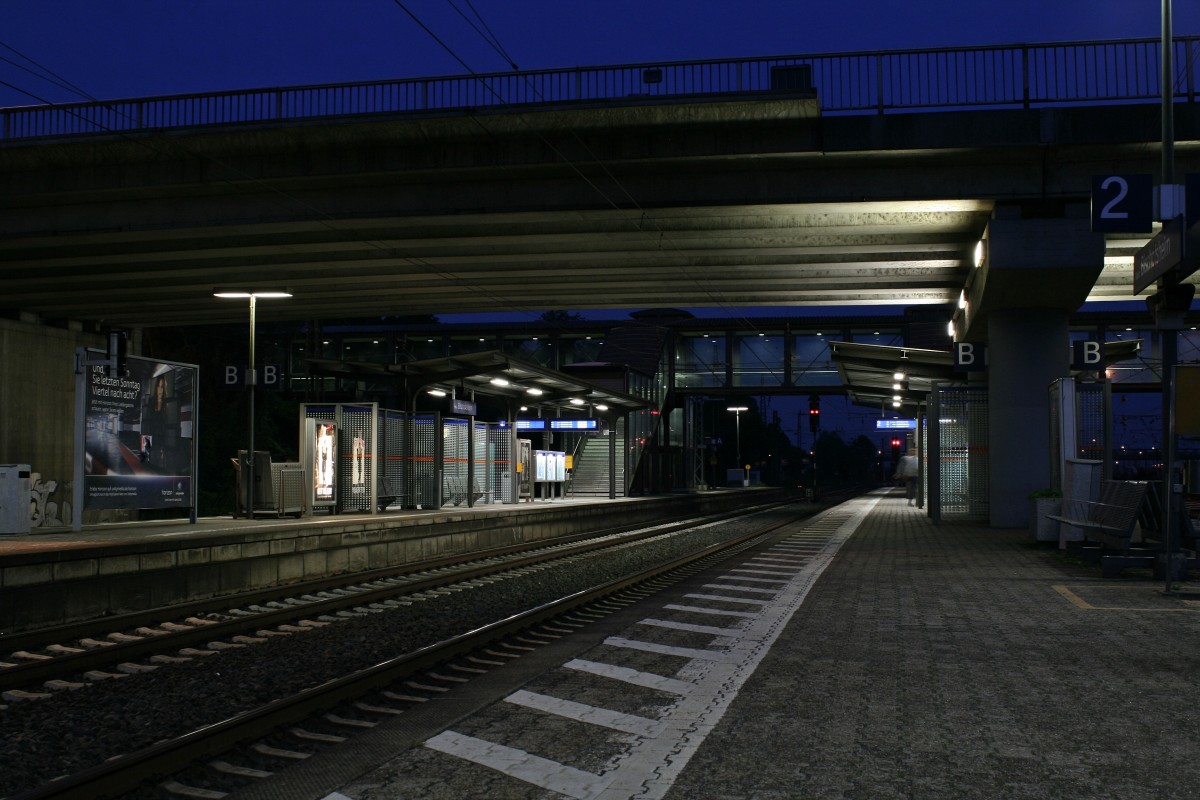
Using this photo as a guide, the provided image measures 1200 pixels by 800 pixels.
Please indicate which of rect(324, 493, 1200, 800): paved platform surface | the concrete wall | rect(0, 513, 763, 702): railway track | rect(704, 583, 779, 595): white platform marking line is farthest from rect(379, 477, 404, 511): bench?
rect(324, 493, 1200, 800): paved platform surface

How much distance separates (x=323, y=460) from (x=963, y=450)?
1544cm

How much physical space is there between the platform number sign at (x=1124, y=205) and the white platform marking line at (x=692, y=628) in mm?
6652

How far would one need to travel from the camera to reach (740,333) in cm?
5934

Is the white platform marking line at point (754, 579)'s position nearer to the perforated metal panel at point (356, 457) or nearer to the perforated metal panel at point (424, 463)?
the perforated metal panel at point (356, 457)

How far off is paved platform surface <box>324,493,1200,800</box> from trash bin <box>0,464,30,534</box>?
10231 millimetres

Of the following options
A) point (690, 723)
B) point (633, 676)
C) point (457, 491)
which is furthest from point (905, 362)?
point (690, 723)

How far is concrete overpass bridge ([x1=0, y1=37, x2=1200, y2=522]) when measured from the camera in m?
21.2

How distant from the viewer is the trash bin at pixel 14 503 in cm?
1625

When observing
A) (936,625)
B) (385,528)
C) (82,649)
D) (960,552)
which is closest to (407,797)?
(82,649)

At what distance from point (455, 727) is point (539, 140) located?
1707 centimetres

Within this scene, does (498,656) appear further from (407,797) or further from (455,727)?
(407,797)

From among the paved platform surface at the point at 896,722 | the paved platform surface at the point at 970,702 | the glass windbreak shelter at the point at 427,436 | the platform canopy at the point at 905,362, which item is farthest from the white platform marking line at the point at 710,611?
the platform canopy at the point at 905,362

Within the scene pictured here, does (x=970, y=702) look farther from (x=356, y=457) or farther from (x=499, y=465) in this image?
(x=499, y=465)

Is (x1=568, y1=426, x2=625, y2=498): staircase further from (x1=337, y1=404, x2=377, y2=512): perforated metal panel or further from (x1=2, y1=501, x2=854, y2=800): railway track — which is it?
(x1=2, y1=501, x2=854, y2=800): railway track
